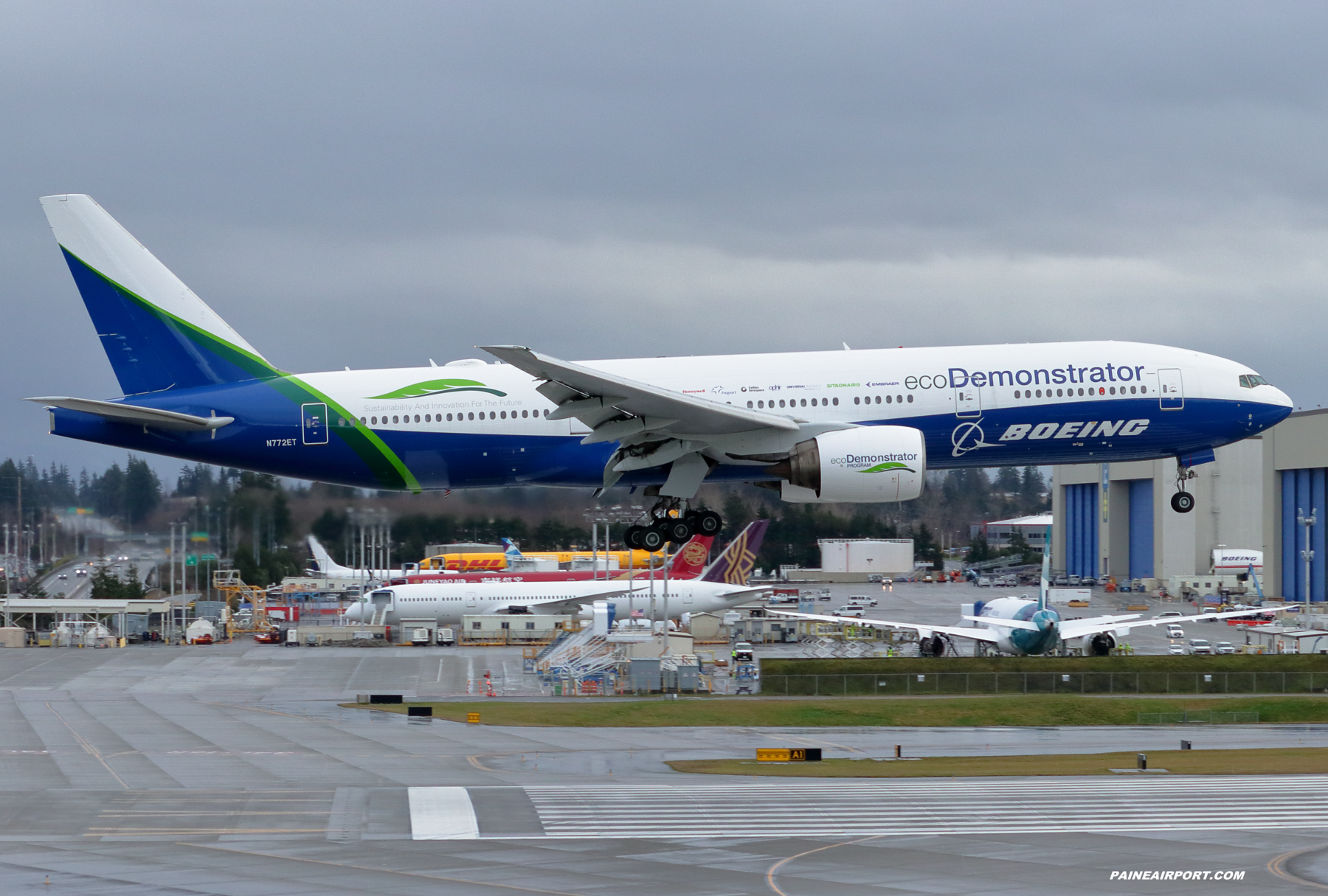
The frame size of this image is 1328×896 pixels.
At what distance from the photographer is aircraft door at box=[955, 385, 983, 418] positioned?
38000 mm

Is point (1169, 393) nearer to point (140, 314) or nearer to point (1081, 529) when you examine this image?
point (140, 314)

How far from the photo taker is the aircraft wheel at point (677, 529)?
3934cm

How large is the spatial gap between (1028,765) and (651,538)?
1297 centimetres

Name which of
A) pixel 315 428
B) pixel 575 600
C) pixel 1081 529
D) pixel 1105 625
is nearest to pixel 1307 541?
pixel 1105 625

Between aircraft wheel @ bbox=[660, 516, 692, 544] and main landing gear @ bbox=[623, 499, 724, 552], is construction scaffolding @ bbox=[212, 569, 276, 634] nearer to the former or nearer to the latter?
main landing gear @ bbox=[623, 499, 724, 552]

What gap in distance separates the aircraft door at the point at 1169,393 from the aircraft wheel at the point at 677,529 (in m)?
13.5

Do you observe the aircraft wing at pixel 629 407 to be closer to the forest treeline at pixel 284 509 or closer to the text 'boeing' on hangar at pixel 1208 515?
the forest treeline at pixel 284 509

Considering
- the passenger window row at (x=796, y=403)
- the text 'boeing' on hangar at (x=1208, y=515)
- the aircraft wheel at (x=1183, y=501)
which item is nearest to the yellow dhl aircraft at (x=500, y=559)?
the text 'boeing' on hangar at (x=1208, y=515)

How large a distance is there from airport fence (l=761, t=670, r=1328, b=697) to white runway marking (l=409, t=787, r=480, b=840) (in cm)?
2898

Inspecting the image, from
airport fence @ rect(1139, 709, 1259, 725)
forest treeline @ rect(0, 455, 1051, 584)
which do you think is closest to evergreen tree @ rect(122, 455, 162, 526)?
forest treeline @ rect(0, 455, 1051, 584)

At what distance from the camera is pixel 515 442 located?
1518 inches

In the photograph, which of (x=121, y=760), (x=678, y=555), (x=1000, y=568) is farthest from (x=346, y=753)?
(x=1000, y=568)

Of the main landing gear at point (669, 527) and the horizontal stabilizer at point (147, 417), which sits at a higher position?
the horizontal stabilizer at point (147, 417)

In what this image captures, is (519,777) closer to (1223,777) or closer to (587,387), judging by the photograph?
(587,387)
